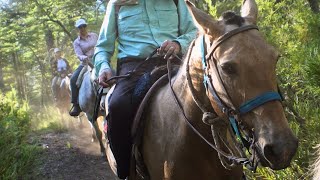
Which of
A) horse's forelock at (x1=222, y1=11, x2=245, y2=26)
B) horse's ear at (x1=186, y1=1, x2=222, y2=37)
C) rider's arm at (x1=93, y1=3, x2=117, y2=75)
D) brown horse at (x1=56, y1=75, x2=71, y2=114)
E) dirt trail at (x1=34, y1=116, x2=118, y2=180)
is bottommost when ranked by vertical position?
brown horse at (x1=56, y1=75, x2=71, y2=114)

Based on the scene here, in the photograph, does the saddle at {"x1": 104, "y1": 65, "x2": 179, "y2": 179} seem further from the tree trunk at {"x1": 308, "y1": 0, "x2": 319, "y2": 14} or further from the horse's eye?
the tree trunk at {"x1": 308, "y1": 0, "x2": 319, "y2": 14}

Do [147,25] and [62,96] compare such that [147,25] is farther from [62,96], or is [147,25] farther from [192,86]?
[62,96]

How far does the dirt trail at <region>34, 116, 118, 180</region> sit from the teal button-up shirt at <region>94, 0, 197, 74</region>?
4.10 metres

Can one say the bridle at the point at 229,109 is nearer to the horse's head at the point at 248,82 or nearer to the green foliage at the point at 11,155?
the horse's head at the point at 248,82

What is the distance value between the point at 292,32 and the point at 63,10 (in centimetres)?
1348

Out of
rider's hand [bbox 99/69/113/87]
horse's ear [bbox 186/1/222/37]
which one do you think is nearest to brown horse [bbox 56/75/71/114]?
rider's hand [bbox 99/69/113/87]

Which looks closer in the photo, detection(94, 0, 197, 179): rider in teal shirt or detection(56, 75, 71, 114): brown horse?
detection(94, 0, 197, 179): rider in teal shirt

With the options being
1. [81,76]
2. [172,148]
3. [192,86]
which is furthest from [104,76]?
[81,76]

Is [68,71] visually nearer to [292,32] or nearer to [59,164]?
[59,164]

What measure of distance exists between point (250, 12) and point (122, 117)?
144 cm

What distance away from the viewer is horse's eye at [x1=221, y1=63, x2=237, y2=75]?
7.15 ft

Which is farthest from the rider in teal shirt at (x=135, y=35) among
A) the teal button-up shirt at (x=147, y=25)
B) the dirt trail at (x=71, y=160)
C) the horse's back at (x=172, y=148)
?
the dirt trail at (x=71, y=160)

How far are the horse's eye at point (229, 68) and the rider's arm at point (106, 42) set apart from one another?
187 centimetres

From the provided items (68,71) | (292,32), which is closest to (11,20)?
(68,71)
